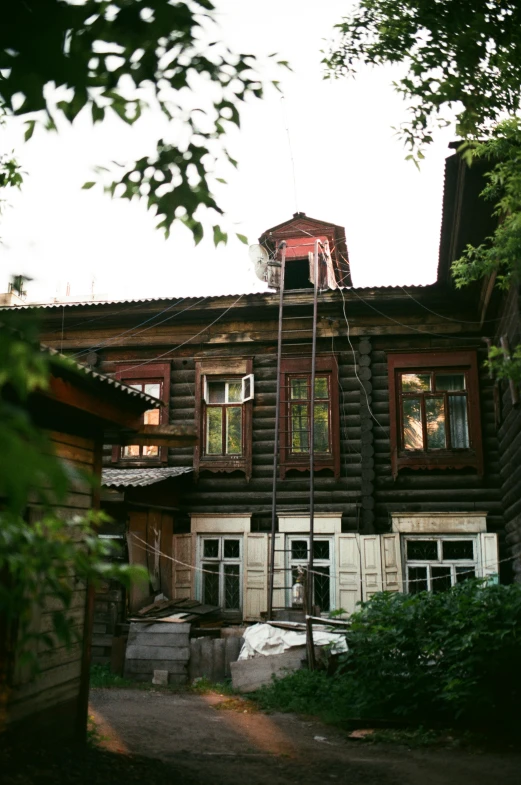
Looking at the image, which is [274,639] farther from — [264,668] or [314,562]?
[314,562]

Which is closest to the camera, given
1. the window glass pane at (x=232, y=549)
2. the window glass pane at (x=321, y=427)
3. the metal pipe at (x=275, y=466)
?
the metal pipe at (x=275, y=466)

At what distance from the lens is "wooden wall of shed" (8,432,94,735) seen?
534cm

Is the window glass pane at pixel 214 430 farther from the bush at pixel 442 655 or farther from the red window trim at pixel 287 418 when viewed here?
the bush at pixel 442 655

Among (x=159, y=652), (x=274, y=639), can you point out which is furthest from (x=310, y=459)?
(x=159, y=652)

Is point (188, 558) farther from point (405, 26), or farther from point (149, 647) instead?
point (405, 26)

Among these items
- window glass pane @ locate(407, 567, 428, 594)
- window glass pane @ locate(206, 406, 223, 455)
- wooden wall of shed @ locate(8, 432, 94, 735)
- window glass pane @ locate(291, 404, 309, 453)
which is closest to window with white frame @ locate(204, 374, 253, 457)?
window glass pane @ locate(206, 406, 223, 455)

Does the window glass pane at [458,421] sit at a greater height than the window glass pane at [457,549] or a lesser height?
greater

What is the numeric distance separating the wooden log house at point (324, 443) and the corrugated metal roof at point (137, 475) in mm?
80

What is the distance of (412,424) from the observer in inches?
564

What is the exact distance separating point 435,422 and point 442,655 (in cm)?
695

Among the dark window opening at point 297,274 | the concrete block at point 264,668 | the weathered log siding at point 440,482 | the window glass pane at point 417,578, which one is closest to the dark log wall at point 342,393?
the weathered log siding at point 440,482

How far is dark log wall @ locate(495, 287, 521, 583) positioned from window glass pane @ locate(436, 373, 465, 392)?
1.14 meters

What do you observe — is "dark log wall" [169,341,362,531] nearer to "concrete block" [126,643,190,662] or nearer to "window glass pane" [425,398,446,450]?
"window glass pane" [425,398,446,450]

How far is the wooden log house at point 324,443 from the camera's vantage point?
44.7 feet
